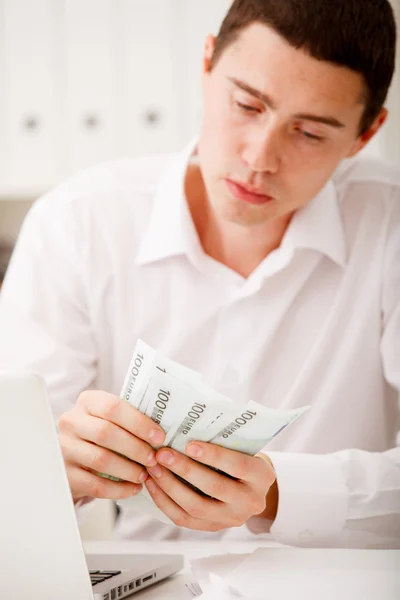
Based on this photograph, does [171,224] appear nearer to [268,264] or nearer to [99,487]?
[268,264]

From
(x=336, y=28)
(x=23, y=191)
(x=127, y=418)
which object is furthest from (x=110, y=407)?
(x=23, y=191)

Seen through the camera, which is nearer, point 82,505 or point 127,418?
point 127,418

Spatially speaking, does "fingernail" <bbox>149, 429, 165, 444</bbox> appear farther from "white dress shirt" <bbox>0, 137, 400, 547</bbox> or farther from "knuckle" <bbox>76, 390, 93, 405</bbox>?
"white dress shirt" <bbox>0, 137, 400, 547</bbox>

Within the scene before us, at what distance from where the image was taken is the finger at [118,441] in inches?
29.1

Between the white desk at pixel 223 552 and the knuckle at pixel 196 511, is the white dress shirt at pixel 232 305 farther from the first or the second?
the knuckle at pixel 196 511

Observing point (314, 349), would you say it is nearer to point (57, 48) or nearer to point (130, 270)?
point (130, 270)

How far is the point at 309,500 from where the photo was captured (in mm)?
944

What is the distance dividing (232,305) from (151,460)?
0.47m

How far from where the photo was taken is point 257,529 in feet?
3.26

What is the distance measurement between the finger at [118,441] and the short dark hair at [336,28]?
0.57m

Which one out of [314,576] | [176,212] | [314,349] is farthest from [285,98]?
[314,576]

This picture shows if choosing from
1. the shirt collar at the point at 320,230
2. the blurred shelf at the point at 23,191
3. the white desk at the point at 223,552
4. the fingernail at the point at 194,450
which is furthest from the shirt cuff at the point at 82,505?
the blurred shelf at the point at 23,191

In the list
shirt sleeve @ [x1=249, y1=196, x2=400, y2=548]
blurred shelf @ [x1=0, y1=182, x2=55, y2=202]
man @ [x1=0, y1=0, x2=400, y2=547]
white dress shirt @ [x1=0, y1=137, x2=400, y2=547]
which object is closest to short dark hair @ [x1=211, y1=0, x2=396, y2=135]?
man @ [x1=0, y1=0, x2=400, y2=547]

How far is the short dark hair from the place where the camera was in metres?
0.99
